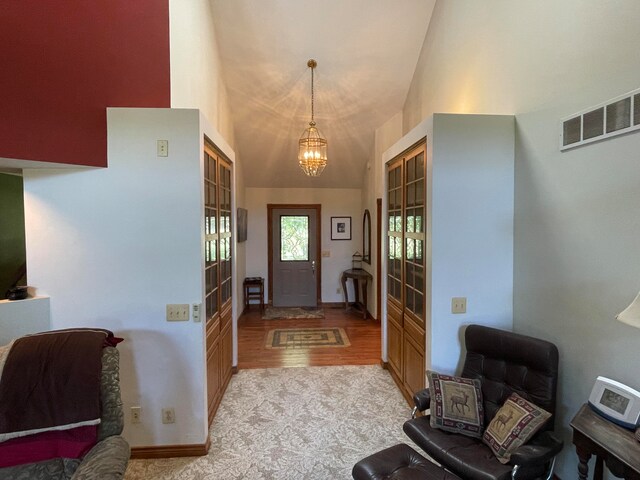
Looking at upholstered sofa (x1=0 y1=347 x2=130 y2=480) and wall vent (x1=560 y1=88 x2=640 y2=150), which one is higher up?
wall vent (x1=560 y1=88 x2=640 y2=150)

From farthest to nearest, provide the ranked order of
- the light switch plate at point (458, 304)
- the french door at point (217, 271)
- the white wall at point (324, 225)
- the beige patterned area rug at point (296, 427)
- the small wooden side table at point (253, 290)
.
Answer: the white wall at point (324, 225)
the small wooden side table at point (253, 290)
the french door at point (217, 271)
the light switch plate at point (458, 304)
the beige patterned area rug at point (296, 427)

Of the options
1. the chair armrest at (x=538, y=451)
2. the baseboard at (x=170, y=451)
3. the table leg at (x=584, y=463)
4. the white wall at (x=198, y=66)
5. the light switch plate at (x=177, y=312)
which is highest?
the white wall at (x=198, y=66)

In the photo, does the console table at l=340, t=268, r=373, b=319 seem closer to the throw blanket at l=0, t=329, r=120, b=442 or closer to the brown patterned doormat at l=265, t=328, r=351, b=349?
the brown patterned doormat at l=265, t=328, r=351, b=349

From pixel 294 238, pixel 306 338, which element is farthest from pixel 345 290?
pixel 306 338

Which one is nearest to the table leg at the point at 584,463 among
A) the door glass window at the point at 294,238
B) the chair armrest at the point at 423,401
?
the chair armrest at the point at 423,401

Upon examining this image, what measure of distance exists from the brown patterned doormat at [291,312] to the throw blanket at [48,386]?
173 inches

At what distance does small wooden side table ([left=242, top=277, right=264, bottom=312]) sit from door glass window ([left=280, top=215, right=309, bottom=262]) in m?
0.70

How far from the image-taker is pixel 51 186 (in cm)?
228

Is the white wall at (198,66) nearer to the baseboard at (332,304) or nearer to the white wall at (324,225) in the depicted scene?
the white wall at (324,225)

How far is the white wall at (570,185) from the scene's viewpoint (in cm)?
167

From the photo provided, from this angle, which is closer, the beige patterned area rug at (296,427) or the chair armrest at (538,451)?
the chair armrest at (538,451)

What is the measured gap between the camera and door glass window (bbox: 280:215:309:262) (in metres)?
6.91

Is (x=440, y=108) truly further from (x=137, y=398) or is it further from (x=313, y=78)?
(x=137, y=398)

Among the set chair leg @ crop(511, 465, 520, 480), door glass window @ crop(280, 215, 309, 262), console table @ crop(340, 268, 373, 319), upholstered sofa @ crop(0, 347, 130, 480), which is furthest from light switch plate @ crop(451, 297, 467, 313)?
door glass window @ crop(280, 215, 309, 262)
